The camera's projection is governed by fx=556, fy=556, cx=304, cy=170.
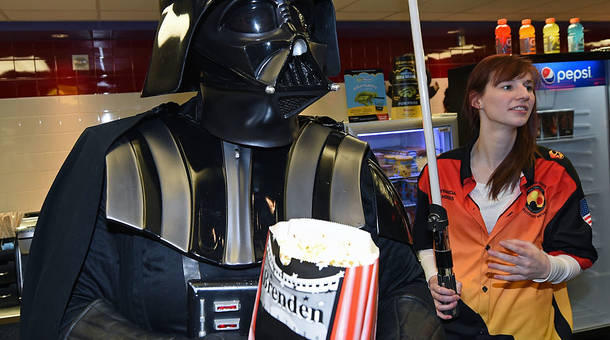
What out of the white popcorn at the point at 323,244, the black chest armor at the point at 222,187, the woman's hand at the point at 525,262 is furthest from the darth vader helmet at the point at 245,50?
the woman's hand at the point at 525,262

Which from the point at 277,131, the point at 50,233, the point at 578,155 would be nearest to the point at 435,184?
the point at 277,131

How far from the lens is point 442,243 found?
121cm

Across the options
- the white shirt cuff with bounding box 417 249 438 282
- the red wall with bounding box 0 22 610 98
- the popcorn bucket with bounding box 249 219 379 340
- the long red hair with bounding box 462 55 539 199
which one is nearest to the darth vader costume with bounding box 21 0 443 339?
the popcorn bucket with bounding box 249 219 379 340

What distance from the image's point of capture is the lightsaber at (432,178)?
3.60ft

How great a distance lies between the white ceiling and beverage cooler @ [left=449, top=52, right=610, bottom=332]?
5.02 feet

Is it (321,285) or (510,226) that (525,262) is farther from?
(321,285)

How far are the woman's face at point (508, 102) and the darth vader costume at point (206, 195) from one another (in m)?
1.05

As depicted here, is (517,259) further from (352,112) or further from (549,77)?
(549,77)

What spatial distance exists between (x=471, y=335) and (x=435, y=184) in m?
0.99

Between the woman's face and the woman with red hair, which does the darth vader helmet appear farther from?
the woman's face

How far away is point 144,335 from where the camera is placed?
92 cm

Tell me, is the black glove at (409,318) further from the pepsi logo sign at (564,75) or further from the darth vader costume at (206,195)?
the pepsi logo sign at (564,75)

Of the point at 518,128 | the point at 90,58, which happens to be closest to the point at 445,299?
the point at 518,128

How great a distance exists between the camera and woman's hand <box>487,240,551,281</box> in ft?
5.48
